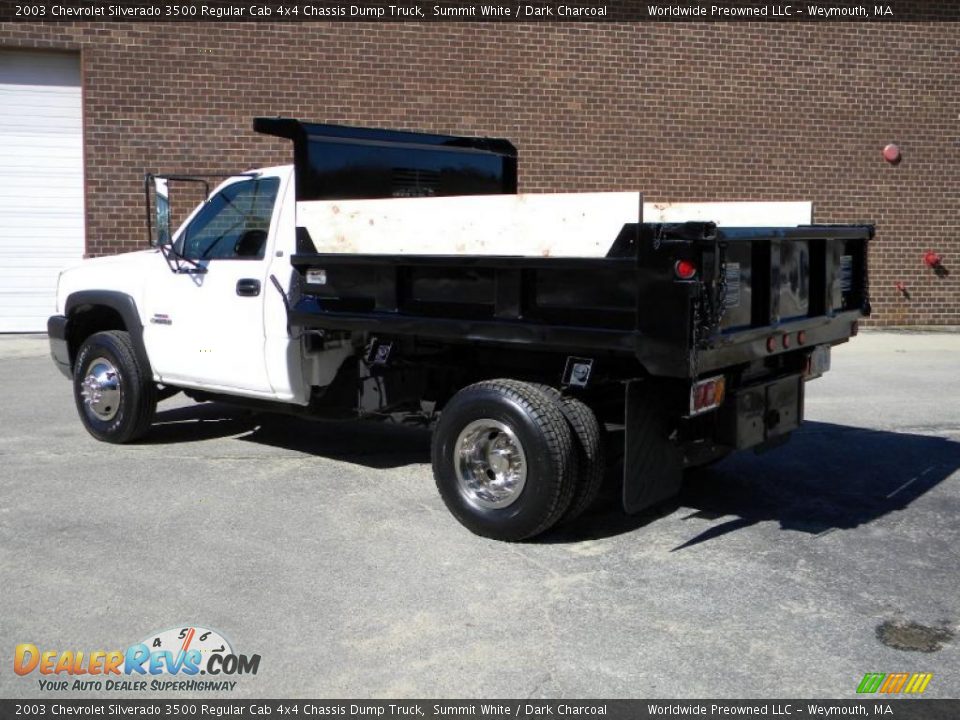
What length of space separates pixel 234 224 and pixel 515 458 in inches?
114

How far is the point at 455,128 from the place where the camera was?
14953mm

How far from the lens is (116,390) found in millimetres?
7965

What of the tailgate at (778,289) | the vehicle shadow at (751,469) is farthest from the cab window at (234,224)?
the tailgate at (778,289)

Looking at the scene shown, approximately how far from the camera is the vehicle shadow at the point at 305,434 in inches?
303

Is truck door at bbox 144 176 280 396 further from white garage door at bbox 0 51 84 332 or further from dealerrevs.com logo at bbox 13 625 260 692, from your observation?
white garage door at bbox 0 51 84 332

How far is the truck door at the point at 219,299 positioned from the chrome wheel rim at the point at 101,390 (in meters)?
0.52

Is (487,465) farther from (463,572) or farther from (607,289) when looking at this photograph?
(607,289)

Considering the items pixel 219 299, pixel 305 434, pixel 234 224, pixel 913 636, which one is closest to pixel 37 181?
pixel 305 434

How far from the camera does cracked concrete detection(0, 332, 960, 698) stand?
161 inches

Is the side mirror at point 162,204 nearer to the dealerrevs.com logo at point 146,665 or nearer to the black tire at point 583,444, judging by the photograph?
the black tire at point 583,444

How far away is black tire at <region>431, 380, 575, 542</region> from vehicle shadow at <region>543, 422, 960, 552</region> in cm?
32

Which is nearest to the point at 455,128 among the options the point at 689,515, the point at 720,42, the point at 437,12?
the point at 437,12

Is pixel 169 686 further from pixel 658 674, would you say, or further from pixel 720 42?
pixel 720 42

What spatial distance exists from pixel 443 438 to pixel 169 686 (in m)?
2.18
